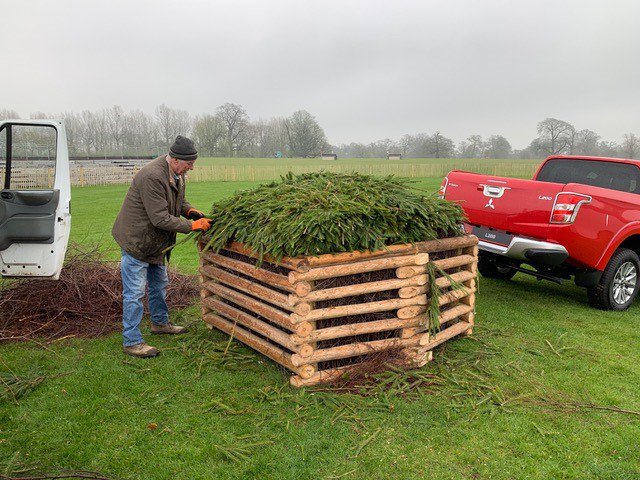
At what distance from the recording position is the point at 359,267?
4.10 metres

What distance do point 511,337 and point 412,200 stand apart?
205cm

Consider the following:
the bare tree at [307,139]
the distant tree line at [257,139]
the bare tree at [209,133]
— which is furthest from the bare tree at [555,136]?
the bare tree at [209,133]

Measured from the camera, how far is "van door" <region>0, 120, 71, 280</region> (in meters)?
5.23

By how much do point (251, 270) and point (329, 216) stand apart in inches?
40.4

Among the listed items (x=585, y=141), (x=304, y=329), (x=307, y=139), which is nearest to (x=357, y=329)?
(x=304, y=329)

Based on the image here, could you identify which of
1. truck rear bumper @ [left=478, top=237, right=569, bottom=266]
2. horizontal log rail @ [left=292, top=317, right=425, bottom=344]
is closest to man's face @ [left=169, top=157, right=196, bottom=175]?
horizontal log rail @ [left=292, top=317, right=425, bottom=344]

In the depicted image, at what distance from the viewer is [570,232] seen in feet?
18.5

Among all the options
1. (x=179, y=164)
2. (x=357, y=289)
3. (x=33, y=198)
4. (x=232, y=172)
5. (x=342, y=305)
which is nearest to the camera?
(x=357, y=289)

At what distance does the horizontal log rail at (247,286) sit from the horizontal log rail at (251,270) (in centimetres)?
8

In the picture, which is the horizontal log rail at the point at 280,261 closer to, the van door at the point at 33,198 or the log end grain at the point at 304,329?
the log end grain at the point at 304,329

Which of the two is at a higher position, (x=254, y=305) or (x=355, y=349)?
(x=254, y=305)

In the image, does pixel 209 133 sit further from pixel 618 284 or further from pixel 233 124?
pixel 618 284

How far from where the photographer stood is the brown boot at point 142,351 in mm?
4758

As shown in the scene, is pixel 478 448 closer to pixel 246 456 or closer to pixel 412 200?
pixel 246 456
